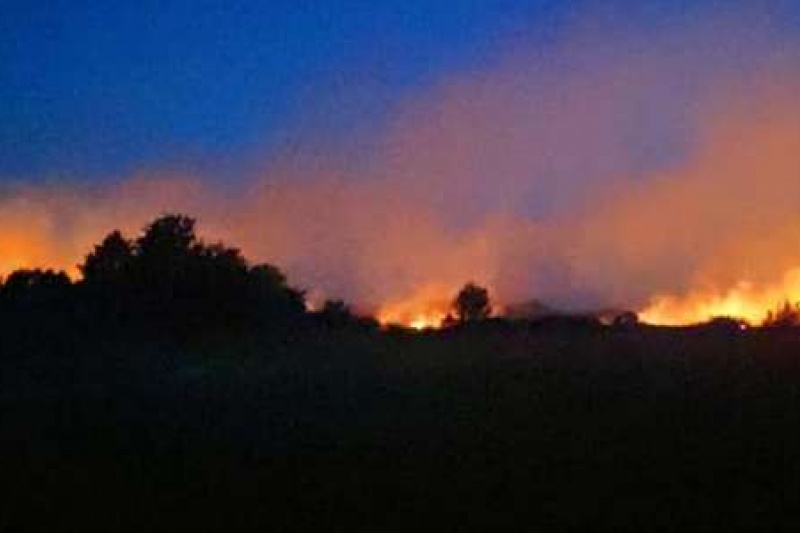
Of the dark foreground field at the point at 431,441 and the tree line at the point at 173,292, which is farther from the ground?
the tree line at the point at 173,292

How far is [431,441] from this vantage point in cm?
2166

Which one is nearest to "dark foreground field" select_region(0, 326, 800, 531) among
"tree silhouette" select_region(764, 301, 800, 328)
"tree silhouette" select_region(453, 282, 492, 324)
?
"tree silhouette" select_region(764, 301, 800, 328)

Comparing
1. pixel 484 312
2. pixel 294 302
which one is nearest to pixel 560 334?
pixel 294 302

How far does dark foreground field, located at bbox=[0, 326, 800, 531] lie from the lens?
18266 mm

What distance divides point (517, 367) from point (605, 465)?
25.5 feet

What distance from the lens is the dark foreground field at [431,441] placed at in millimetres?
18266

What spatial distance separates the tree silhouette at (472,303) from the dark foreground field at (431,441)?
23316 millimetres

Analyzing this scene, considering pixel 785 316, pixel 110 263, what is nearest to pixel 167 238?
pixel 110 263

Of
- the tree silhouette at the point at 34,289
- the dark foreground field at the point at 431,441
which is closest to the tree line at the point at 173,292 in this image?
the tree silhouette at the point at 34,289

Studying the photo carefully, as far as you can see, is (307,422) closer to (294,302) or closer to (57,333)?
(57,333)

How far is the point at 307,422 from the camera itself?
2388 centimetres

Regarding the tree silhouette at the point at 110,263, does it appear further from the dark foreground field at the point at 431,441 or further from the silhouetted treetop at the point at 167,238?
the dark foreground field at the point at 431,441

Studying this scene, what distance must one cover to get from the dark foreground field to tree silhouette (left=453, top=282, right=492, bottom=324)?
2332 centimetres

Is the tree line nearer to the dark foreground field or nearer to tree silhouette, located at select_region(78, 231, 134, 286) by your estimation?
tree silhouette, located at select_region(78, 231, 134, 286)
